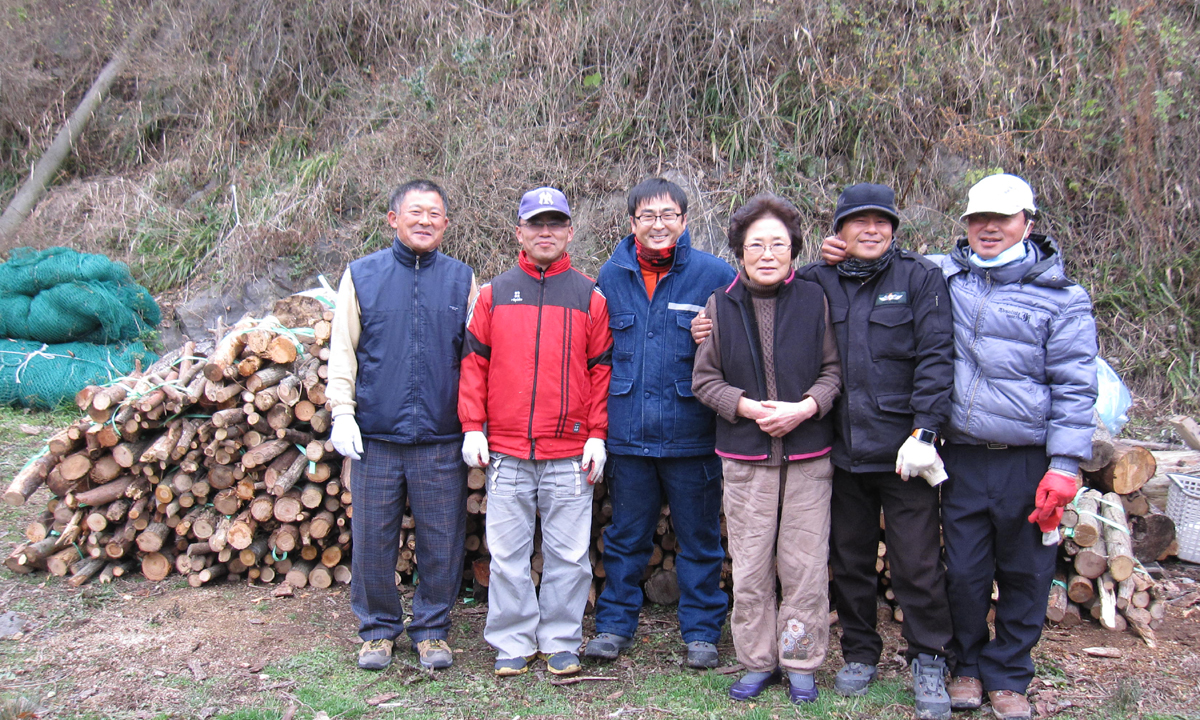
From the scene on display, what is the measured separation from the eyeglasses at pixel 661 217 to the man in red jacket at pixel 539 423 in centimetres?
36

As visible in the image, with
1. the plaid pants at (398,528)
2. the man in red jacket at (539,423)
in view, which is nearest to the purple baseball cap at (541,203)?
the man in red jacket at (539,423)

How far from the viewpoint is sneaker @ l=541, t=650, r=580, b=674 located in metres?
3.66

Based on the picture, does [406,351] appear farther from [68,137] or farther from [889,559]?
[68,137]

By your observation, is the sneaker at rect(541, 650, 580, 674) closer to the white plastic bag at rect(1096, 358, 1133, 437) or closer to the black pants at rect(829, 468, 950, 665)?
the black pants at rect(829, 468, 950, 665)

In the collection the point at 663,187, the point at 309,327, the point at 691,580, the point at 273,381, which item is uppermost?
the point at 663,187

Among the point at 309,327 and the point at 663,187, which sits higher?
the point at 663,187

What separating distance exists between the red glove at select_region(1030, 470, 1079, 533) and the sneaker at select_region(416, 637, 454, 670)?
2548 mm

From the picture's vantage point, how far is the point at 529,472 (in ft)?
12.1

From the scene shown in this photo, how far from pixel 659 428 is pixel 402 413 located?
115 centimetres

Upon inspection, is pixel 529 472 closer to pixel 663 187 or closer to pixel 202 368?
pixel 663 187

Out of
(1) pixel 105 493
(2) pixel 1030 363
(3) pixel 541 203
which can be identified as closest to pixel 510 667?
(3) pixel 541 203

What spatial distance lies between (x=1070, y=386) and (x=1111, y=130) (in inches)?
206

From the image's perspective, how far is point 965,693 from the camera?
10.8 ft

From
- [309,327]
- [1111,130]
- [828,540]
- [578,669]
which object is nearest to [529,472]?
[578,669]
